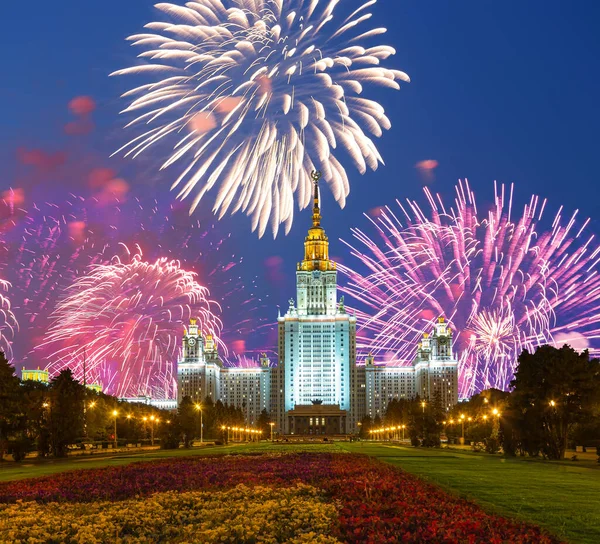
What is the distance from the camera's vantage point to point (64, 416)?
213ft

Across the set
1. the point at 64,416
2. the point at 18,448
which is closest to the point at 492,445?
the point at 64,416

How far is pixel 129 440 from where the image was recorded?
116 m

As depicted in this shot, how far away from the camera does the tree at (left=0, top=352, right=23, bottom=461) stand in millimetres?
57963

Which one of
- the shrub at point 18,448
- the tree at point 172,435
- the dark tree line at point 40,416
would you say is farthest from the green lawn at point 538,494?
the tree at point 172,435

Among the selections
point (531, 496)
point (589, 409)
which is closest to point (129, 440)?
point (589, 409)

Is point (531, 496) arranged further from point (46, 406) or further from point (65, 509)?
point (46, 406)

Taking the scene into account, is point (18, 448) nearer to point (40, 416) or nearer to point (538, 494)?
point (40, 416)

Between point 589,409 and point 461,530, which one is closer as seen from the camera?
point 461,530

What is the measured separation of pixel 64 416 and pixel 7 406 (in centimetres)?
776

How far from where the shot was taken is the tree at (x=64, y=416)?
64812 mm

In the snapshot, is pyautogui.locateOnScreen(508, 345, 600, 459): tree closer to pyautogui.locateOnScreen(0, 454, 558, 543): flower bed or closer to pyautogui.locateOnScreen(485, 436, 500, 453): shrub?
pyautogui.locateOnScreen(485, 436, 500, 453): shrub

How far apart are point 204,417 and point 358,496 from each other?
11630cm

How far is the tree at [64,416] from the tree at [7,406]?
3793 mm

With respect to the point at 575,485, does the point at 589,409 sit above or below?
above
